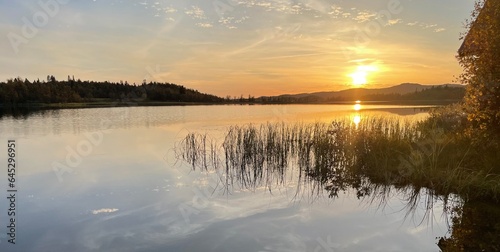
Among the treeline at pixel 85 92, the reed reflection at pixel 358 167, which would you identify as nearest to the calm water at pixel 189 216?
the reed reflection at pixel 358 167

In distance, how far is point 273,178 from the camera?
10.8m

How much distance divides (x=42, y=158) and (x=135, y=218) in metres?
9.15

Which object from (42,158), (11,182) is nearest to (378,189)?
(11,182)

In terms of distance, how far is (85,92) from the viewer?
96.4 metres

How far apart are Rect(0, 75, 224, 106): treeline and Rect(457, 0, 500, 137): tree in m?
83.3

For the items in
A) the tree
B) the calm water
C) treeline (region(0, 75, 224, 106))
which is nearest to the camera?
the calm water

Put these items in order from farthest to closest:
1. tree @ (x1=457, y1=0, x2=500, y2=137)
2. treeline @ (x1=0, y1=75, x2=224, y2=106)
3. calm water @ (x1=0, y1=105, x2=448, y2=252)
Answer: treeline @ (x1=0, y1=75, x2=224, y2=106)
tree @ (x1=457, y1=0, x2=500, y2=137)
calm water @ (x1=0, y1=105, x2=448, y2=252)

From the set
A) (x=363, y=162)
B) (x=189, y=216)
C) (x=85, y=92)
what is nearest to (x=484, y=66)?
(x=363, y=162)

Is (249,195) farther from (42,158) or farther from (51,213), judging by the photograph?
(42,158)

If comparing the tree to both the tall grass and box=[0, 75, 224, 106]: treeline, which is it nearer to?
the tall grass

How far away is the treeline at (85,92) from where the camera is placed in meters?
75.2

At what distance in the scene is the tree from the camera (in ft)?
26.2

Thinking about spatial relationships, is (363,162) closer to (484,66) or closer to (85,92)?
(484,66)

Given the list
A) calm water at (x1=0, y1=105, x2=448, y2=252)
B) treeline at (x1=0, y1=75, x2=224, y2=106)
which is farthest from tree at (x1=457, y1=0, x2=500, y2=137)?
treeline at (x1=0, y1=75, x2=224, y2=106)
